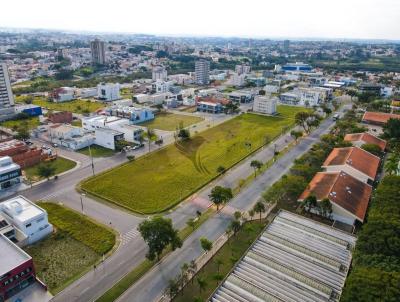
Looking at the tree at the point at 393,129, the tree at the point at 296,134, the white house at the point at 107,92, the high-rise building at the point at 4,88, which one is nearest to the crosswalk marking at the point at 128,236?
the tree at the point at 296,134

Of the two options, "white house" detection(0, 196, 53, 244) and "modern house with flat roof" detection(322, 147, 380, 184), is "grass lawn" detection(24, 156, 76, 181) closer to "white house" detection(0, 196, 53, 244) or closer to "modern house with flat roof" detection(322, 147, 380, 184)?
"white house" detection(0, 196, 53, 244)

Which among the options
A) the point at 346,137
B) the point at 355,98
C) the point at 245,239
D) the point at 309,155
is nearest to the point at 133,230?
the point at 245,239

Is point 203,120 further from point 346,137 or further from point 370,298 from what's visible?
point 370,298

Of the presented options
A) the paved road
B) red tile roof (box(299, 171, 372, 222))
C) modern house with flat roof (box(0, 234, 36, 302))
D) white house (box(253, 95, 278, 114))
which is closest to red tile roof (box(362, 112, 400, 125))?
white house (box(253, 95, 278, 114))

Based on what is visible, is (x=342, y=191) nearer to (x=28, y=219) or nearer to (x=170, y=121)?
(x=28, y=219)

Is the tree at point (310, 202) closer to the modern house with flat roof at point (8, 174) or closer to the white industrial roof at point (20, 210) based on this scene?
the white industrial roof at point (20, 210)

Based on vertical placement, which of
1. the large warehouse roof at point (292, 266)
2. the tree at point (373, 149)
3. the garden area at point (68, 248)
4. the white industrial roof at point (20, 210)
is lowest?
the garden area at point (68, 248)

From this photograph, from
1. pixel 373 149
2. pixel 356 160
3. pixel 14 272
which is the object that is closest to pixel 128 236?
pixel 14 272
